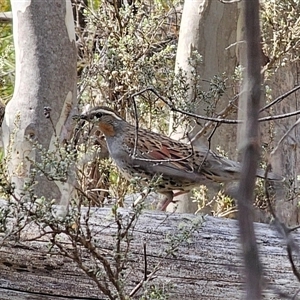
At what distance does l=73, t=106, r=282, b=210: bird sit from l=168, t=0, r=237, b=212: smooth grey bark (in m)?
1.50

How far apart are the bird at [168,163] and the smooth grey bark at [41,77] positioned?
81cm

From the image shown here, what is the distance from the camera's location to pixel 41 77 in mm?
5164

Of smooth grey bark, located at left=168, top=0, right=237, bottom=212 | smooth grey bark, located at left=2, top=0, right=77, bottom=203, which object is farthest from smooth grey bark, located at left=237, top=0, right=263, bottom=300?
smooth grey bark, located at left=168, top=0, right=237, bottom=212

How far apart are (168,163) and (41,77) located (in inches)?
60.1

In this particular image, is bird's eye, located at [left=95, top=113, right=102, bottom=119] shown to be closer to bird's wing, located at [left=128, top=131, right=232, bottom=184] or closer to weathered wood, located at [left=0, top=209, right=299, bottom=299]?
bird's wing, located at [left=128, top=131, right=232, bottom=184]

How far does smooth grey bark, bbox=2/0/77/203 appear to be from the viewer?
16.6 ft

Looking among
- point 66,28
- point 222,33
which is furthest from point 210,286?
point 222,33

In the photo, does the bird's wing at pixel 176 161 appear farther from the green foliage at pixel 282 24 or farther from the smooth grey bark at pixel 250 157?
the smooth grey bark at pixel 250 157

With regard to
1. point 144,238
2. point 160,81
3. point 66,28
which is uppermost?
point 66,28

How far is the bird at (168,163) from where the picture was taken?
399 cm

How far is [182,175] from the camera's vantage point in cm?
392

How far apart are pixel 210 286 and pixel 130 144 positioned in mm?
1577

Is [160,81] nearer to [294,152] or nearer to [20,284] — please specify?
[294,152]

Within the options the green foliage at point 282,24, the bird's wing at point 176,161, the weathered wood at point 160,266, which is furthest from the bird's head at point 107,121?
the weathered wood at point 160,266
